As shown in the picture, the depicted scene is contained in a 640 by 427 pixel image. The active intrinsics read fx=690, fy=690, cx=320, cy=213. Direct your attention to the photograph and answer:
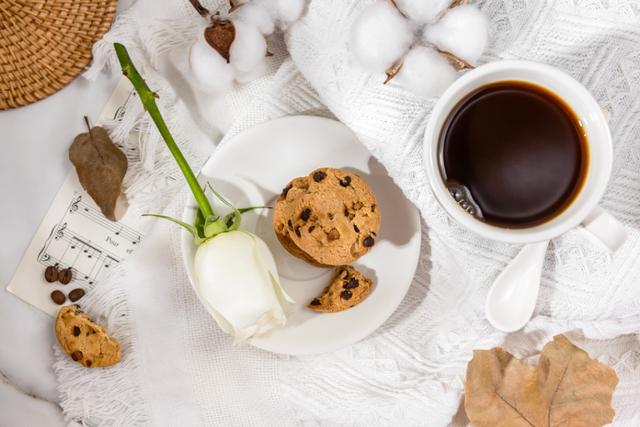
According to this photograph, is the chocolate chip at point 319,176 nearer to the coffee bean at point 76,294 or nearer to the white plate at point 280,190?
the white plate at point 280,190

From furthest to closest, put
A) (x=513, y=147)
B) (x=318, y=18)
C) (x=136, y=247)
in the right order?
1. (x=136, y=247)
2. (x=318, y=18)
3. (x=513, y=147)

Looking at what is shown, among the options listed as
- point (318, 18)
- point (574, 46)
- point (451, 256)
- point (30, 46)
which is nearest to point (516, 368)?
point (451, 256)

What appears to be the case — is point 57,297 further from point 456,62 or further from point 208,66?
point 456,62

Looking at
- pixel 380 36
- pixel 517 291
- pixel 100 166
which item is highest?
pixel 380 36

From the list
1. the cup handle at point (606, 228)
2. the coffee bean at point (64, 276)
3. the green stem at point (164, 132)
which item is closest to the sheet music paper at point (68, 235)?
the coffee bean at point (64, 276)

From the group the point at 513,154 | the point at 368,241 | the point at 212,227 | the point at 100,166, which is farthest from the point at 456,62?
the point at 100,166

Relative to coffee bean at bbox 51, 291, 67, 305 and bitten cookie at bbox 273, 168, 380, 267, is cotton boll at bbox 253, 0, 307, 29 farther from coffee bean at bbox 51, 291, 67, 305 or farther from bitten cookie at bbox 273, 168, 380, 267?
coffee bean at bbox 51, 291, 67, 305

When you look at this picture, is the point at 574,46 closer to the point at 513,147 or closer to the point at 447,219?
the point at 513,147

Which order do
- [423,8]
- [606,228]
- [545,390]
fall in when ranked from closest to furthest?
[606,228], [423,8], [545,390]
